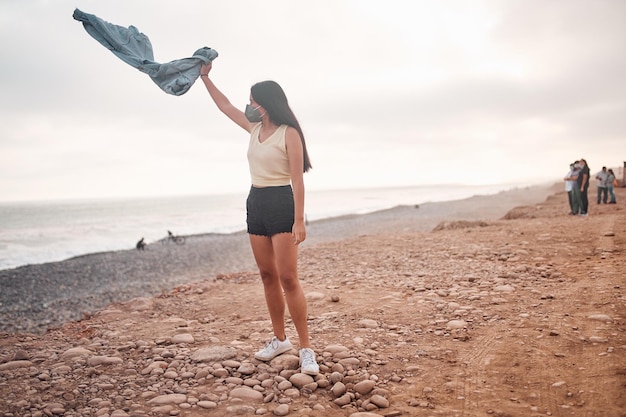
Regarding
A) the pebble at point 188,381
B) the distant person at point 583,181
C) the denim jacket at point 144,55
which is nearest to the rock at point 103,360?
the pebble at point 188,381

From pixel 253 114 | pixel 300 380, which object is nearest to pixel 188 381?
pixel 300 380

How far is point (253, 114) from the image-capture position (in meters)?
3.60

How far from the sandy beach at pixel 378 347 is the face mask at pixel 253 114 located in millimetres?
2353

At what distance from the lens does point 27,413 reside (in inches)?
116

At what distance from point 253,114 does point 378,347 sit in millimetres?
2772

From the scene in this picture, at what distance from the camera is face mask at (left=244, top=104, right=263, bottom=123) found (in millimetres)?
3577

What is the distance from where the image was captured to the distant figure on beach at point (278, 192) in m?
3.37

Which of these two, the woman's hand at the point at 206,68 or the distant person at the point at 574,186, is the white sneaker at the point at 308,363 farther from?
the distant person at the point at 574,186

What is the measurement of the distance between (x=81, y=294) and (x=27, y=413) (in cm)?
1471

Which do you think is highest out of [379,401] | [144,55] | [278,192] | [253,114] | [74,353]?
[144,55]

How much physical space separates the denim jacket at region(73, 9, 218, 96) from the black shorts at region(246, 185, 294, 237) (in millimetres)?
1728

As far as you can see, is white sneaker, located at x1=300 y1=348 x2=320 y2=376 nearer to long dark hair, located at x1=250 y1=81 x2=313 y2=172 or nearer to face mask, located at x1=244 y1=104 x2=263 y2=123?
long dark hair, located at x1=250 y1=81 x2=313 y2=172

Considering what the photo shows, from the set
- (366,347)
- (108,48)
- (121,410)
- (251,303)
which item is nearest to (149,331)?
(251,303)

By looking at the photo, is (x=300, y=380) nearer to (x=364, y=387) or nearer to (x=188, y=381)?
(x=364, y=387)
